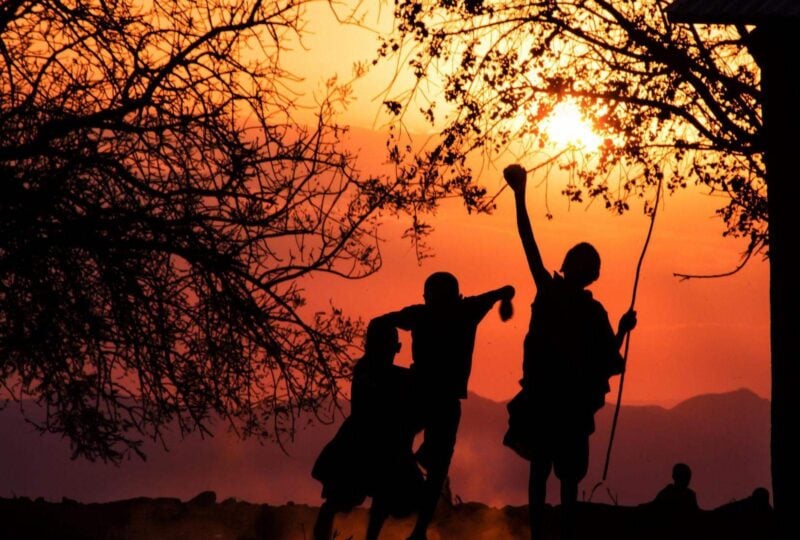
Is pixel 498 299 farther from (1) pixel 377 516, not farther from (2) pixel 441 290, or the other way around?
(1) pixel 377 516

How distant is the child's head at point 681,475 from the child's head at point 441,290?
415 cm

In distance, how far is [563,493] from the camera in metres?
9.43

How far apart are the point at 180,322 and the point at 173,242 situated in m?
0.70

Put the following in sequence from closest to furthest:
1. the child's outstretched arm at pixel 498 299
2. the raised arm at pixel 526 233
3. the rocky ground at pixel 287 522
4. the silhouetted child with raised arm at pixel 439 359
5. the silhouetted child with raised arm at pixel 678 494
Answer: the raised arm at pixel 526 233 < the silhouetted child with raised arm at pixel 439 359 < the child's outstretched arm at pixel 498 299 < the rocky ground at pixel 287 522 < the silhouetted child with raised arm at pixel 678 494

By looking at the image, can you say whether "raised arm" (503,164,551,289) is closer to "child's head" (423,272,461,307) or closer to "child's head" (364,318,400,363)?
"child's head" (423,272,461,307)

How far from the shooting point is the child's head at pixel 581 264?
939cm

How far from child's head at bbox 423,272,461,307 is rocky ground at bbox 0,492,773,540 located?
8.05 ft

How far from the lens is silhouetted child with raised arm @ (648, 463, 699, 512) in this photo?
484 inches

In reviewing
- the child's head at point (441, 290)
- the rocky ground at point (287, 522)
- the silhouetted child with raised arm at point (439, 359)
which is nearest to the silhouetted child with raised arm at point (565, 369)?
the silhouetted child with raised arm at point (439, 359)

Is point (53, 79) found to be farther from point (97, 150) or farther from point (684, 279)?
point (684, 279)

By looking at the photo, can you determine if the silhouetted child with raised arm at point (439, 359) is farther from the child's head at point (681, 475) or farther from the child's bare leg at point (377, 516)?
the child's head at point (681, 475)

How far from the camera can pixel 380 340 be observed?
30.8ft

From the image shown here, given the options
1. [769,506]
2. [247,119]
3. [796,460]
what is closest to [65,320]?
[247,119]

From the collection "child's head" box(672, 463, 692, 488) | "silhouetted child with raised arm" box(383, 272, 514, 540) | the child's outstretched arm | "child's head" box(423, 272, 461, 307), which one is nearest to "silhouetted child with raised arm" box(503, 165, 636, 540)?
the child's outstretched arm
